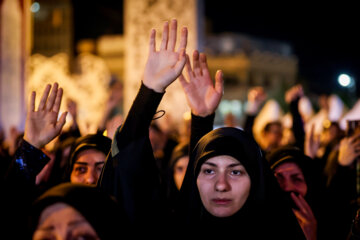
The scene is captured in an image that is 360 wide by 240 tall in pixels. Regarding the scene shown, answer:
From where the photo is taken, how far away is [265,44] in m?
54.0

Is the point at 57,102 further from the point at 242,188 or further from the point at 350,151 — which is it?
the point at 350,151

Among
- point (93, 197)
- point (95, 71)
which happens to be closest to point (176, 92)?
point (93, 197)

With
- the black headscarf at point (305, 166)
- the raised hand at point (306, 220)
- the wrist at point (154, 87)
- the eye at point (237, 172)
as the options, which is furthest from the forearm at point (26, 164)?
the black headscarf at point (305, 166)

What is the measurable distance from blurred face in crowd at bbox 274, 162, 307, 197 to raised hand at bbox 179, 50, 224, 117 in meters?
0.61

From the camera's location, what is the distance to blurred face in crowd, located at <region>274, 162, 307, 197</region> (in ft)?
10.9

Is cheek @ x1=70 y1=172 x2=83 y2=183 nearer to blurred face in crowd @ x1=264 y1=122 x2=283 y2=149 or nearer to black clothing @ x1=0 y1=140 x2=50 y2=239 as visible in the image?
black clothing @ x1=0 y1=140 x2=50 y2=239

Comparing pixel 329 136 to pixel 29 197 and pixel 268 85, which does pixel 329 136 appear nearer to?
pixel 29 197

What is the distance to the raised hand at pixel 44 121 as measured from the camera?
2.70 m

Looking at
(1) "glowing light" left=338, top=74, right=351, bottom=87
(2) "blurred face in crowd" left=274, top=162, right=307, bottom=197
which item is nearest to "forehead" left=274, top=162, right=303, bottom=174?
(2) "blurred face in crowd" left=274, top=162, right=307, bottom=197

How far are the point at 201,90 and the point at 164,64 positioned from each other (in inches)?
33.5

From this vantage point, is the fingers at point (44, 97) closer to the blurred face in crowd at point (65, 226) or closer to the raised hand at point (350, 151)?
the blurred face in crowd at point (65, 226)

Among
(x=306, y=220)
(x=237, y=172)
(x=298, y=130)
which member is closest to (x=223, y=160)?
(x=237, y=172)

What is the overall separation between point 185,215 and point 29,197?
761 millimetres

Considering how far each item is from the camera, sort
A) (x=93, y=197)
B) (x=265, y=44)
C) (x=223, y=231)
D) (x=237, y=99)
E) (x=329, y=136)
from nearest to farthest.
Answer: (x=93, y=197), (x=223, y=231), (x=329, y=136), (x=237, y=99), (x=265, y=44)
